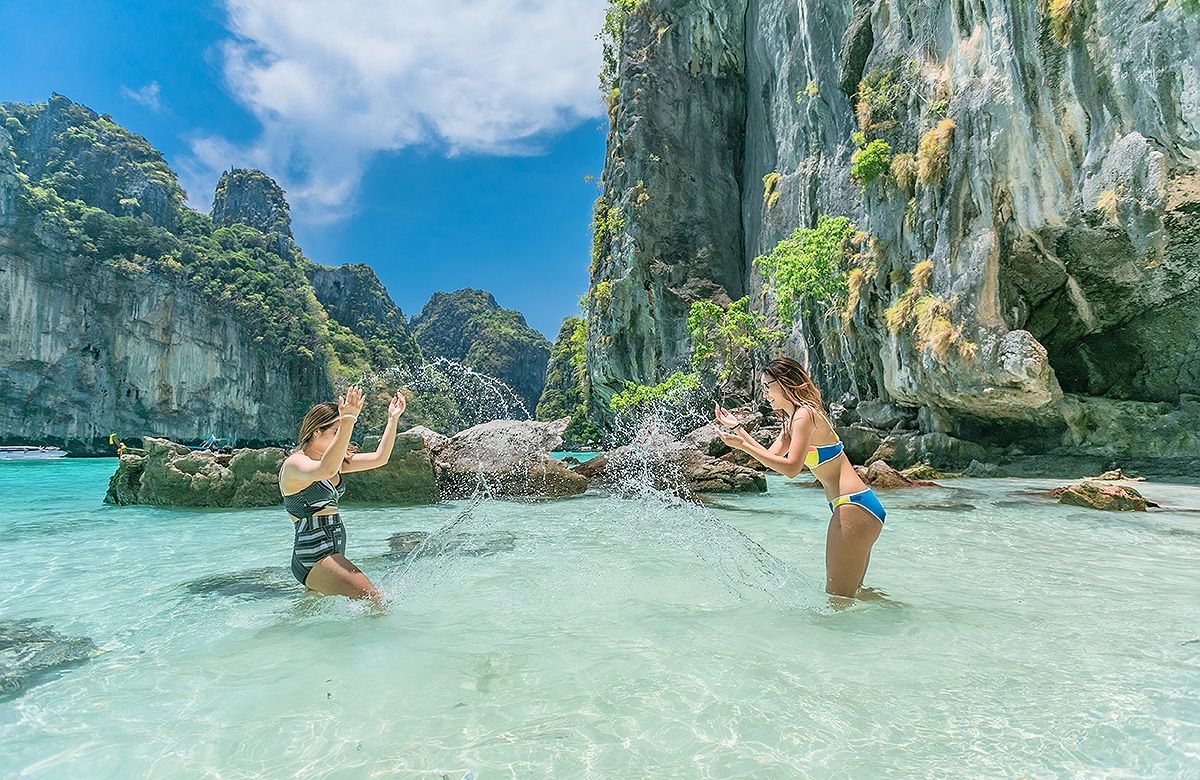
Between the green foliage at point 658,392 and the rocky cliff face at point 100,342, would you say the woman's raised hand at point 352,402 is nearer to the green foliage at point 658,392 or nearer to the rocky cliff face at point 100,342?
the green foliage at point 658,392

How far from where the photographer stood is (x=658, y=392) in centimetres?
3753

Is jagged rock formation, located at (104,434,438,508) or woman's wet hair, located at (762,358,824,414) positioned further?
jagged rock formation, located at (104,434,438,508)

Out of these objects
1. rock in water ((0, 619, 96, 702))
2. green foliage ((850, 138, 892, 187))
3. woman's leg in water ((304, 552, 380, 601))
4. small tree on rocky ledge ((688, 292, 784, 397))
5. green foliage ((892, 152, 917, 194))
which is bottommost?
rock in water ((0, 619, 96, 702))

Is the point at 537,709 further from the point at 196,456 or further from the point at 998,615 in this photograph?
the point at 196,456

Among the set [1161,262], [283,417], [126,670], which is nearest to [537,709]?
[126,670]

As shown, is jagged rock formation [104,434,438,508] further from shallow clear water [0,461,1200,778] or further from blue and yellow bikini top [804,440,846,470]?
blue and yellow bikini top [804,440,846,470]

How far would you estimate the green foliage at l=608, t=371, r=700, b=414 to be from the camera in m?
36.4

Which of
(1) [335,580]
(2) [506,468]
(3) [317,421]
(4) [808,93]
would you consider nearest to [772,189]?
(4) [808,93]

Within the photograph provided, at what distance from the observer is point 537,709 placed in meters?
2.89

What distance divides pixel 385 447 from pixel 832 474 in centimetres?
330

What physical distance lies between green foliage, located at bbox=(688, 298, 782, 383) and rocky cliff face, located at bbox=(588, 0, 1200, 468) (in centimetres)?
328

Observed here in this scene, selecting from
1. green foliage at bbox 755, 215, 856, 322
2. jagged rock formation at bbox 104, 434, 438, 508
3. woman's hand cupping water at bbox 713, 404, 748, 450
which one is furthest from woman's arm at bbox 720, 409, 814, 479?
green foliage at bbox 755, 215, 856, 322

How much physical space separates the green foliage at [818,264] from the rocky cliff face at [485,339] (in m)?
106

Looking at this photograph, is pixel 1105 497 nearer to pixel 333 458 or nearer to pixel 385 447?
pixel 385 447
